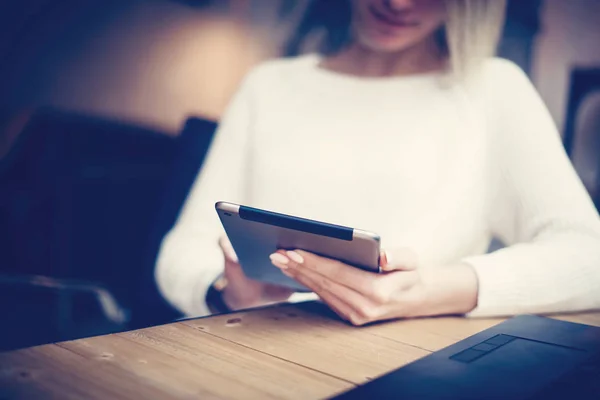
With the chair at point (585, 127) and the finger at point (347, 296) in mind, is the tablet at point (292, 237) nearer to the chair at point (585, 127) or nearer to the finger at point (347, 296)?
the finger at point (347, 296)

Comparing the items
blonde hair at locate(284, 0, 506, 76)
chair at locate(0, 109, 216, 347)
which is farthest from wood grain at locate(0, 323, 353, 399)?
blonde hair at locate(284, 0, 506, 76)

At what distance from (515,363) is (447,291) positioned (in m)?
0.21

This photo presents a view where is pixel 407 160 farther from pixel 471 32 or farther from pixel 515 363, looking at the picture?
pixel 515 363

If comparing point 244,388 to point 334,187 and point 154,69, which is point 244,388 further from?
point 154,69

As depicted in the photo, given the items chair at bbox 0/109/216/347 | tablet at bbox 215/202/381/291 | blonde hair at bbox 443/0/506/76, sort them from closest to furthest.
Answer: tablet at bbox 215/202/381/291, blonde hair at bbox 443/0/506/76, chair at bbox 0/109/216/347

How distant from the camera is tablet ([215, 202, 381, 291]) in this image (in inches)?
19.3

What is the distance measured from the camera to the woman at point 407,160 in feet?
2.57

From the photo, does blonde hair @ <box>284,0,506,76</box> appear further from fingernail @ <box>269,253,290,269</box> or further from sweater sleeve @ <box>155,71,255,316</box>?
fingernail @ <box>269,253,290,269</box>

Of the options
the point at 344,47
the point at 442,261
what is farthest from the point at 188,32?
the point at 442,261

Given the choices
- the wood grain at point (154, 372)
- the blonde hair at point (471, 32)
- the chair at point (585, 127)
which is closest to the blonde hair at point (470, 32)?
the blonde hair at point (471, 32)

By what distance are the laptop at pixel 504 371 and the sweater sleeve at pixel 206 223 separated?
0.48 meters

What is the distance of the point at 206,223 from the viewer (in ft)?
3.11

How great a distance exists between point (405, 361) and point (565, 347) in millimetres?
150

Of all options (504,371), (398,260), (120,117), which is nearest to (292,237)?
(398,260)
